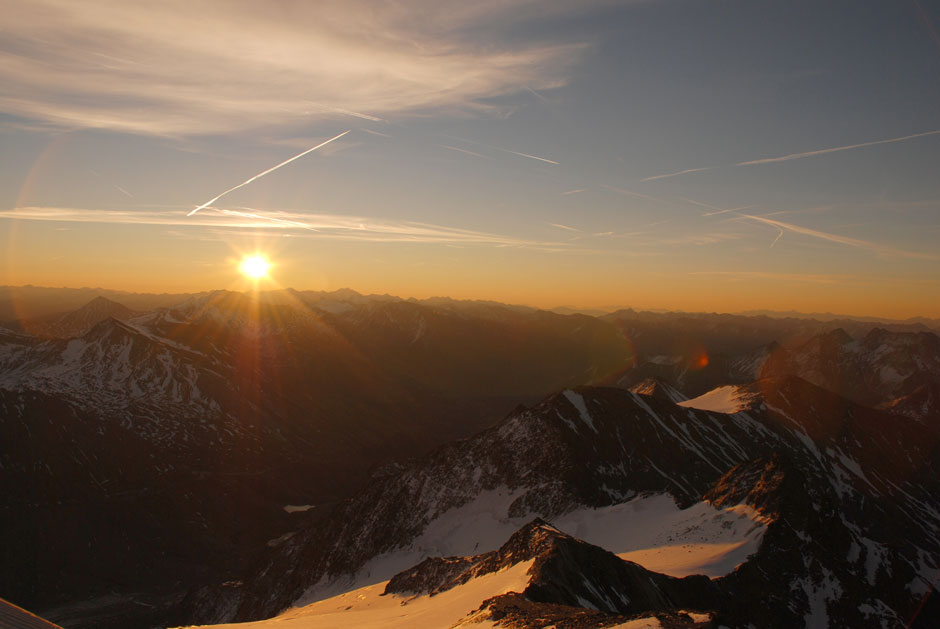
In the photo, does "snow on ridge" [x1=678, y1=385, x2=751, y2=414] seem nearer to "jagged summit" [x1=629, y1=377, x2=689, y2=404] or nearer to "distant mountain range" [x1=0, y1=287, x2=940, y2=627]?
"distant mountain range" [x1=0, y1=287, x2=940, y2=627]

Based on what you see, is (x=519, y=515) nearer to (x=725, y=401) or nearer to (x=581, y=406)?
(x=581, y=406)

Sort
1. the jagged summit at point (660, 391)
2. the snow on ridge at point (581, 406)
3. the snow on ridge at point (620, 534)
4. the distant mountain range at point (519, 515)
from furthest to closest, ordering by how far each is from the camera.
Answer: the jagged summit at point (660, 391) → the snow on ridge at point (581, 406) → the snow on ridge at point (620, 534) → the distant mountain range at point (519, 515)

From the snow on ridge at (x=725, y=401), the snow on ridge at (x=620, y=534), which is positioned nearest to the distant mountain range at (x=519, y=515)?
the snow on ridge at (x=620, y=534)

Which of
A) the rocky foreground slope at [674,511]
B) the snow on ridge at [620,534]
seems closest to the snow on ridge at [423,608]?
the rocky foreground slope at [674,511]

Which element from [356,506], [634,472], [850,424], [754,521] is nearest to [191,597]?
[356,506]

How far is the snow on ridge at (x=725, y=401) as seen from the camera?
426 feet

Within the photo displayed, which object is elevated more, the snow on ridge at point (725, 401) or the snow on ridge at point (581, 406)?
the snow on ridge at point (581, 406)

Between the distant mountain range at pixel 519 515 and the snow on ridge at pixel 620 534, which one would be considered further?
the snow on ridge at pixel 620 534

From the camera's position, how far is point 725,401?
142375mm

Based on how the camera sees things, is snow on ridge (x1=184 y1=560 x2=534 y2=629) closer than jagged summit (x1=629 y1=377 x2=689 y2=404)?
Yes

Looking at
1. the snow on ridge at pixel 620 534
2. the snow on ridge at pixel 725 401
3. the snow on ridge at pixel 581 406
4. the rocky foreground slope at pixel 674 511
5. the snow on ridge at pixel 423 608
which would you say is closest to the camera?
the snow on ridge at pixel 423 608

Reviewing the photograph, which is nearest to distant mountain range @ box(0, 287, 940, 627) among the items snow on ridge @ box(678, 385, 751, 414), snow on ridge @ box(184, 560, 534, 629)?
snow on ridge @ box(184, 560, 534, 629)

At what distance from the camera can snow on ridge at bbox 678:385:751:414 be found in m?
A: 130

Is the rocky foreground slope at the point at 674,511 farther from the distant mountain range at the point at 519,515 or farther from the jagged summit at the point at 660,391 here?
the jagged summit at the point at 660,391
